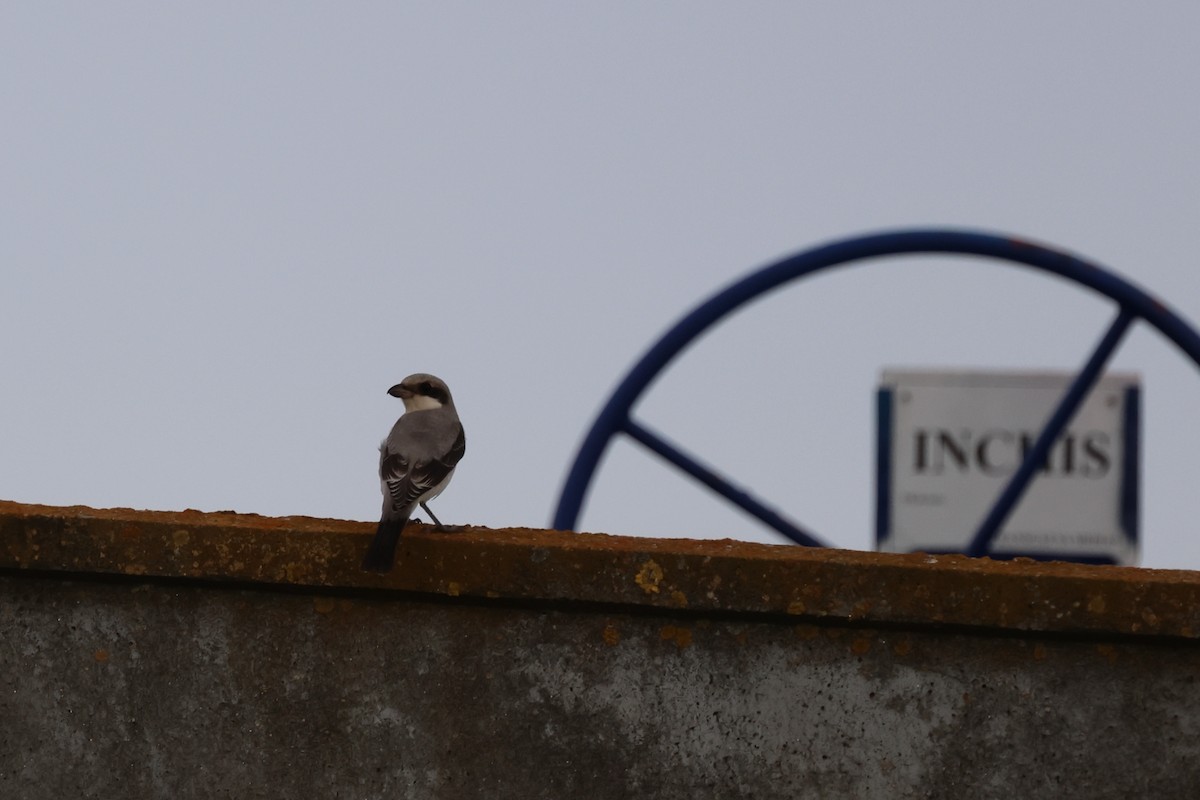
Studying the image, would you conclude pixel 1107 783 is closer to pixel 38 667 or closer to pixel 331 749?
pixel 331 749

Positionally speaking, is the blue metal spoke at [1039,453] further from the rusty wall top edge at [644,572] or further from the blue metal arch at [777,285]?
the rusty wall top edge at [644,572]

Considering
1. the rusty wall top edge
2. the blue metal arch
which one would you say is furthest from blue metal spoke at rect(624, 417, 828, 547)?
the rusty wall top edge

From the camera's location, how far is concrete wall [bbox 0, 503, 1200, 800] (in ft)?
12.4

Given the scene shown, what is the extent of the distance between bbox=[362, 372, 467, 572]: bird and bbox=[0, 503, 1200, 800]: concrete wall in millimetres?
78

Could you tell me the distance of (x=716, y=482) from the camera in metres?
12.2

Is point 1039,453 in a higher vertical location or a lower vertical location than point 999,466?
lower

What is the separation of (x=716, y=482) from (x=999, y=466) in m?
4.22

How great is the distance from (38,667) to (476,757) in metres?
1.01

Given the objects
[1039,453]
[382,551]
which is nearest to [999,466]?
[1039,453]

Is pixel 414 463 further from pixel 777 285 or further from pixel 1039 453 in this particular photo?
pixel 1039 453

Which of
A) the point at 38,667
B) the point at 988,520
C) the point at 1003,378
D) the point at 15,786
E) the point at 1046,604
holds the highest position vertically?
the point at 1003,378

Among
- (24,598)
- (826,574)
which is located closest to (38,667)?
(24,598)

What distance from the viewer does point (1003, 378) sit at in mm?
15195

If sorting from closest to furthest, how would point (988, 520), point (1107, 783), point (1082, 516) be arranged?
point (1107, 783), point (988, 520), point (1082, 516)
